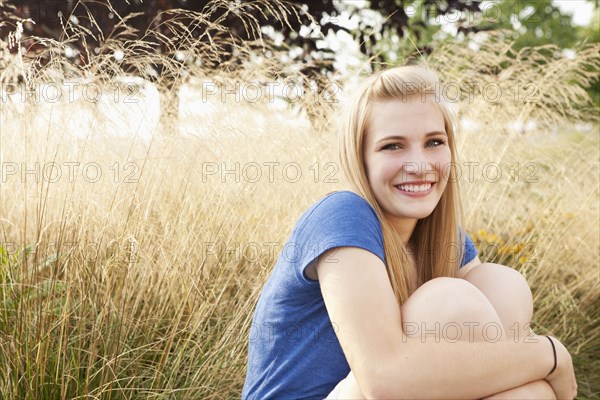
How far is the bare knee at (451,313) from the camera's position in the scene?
59.9 inches

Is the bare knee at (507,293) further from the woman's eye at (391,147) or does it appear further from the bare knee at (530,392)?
the woman's eye at (391,147)

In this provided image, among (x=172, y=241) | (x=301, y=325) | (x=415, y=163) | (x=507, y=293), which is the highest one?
(x=415, y=163)

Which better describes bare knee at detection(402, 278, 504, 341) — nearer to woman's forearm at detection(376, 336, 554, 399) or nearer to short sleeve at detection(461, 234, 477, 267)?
woman's forearm at detection(376, 336, 554, 399)

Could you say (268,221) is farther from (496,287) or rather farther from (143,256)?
(496,287)

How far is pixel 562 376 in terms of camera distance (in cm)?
158

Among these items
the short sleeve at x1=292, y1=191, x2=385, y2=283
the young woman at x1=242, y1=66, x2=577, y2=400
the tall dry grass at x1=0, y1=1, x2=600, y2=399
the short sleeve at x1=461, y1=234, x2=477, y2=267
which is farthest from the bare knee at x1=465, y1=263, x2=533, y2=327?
the tall dry grass at x1=0, y1=1, x2=600, y2=399

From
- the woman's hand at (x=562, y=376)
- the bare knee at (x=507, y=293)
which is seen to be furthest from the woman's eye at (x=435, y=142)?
the woman's hand at (x=562, y=376)

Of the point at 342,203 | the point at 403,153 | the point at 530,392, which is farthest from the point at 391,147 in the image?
the point at 530,392

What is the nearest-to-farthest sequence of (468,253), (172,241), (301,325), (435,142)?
(301,325), (435,142), (468,253), (172,241)

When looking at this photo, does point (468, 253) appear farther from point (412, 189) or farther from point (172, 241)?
point (172, 241)

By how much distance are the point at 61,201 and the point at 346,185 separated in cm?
109

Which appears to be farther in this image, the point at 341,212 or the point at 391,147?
the point at 391,147

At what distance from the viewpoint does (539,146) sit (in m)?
4.37

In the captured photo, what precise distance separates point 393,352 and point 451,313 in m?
0.17
